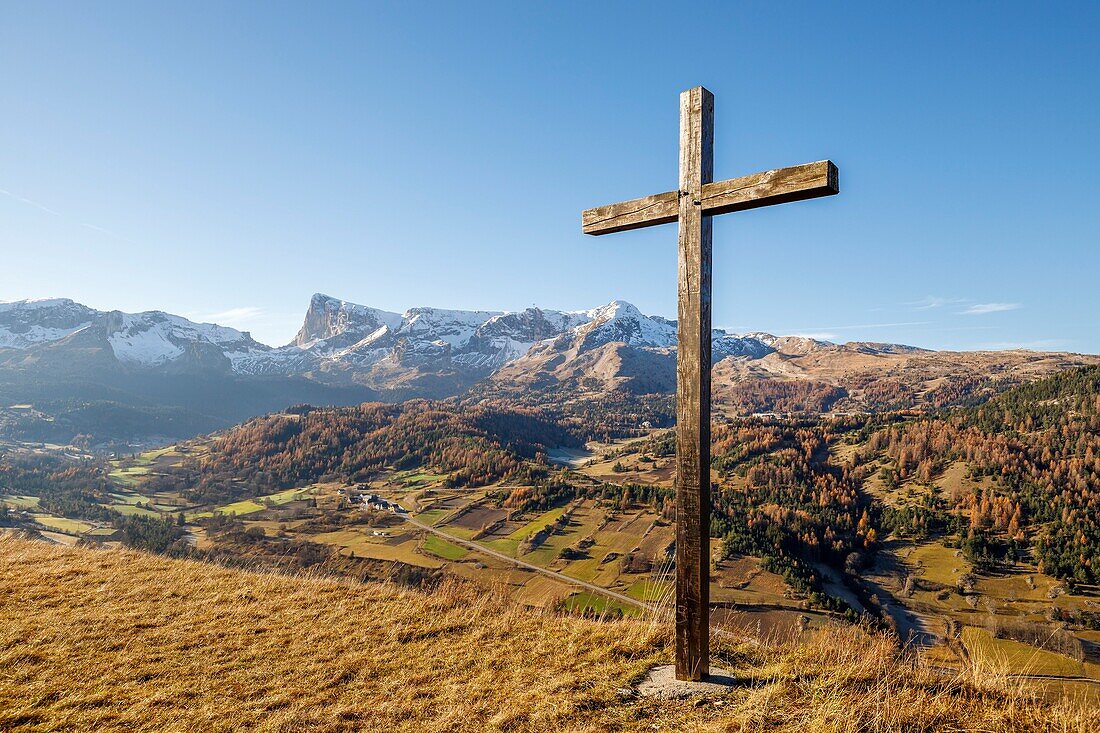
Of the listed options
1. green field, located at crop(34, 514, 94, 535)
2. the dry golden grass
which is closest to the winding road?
the dry golden grass

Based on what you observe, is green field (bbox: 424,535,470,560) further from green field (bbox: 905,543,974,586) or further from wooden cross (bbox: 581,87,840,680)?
wooden cross (bbox: 581,87,840,680)

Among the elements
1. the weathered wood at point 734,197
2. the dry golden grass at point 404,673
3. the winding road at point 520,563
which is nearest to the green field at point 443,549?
the winding road at point 520,563

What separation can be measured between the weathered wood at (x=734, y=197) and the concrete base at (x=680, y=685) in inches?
249

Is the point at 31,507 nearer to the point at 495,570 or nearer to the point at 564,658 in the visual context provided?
the point at 495,570

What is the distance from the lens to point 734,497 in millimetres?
159625

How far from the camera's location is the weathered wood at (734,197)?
620cm

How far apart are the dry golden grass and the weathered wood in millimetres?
6178

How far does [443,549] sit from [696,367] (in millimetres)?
119760

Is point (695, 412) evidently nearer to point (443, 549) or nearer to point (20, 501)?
point (443, 549)

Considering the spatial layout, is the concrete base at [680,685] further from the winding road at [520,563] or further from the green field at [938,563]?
the green field at [938,563]

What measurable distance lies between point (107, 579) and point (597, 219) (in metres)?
14.1

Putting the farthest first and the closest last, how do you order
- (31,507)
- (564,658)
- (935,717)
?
(31,507) < (564,658) < (935,717)

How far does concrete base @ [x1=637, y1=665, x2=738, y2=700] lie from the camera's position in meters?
6.50

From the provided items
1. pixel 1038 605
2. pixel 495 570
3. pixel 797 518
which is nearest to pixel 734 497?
pixel 797 518
